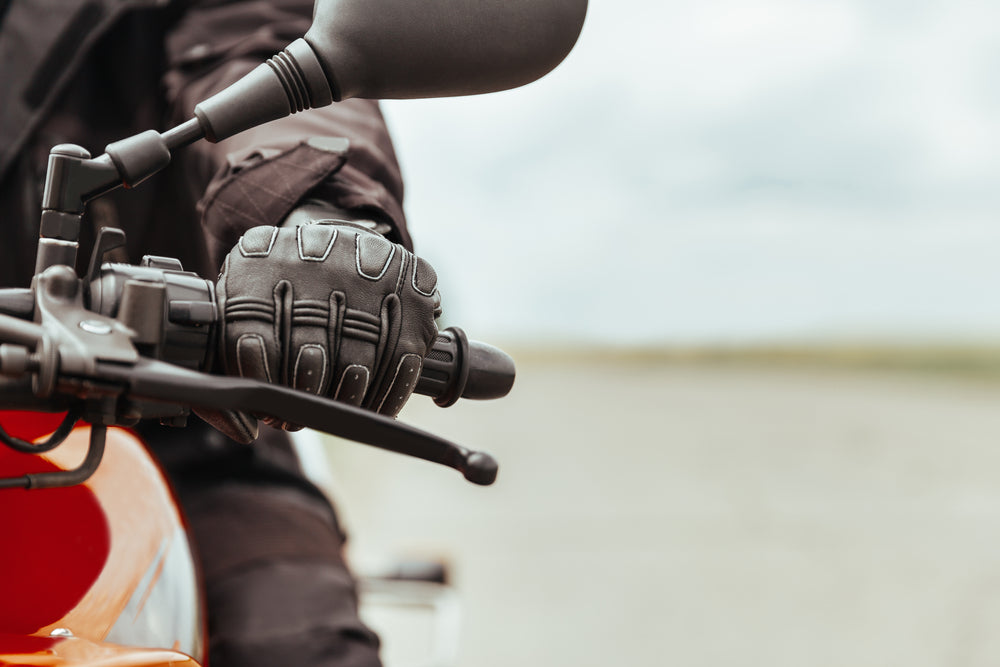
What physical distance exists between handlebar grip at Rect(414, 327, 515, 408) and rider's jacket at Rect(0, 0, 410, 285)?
36 centimetres

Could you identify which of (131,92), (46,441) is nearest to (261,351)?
(46,441)

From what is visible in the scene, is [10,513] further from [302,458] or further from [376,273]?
[302,458]

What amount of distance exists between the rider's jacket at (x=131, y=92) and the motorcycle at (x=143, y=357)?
0.37 m

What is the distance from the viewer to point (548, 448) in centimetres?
907

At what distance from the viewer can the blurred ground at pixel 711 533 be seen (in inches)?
177

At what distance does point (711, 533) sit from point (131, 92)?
17.0 feet

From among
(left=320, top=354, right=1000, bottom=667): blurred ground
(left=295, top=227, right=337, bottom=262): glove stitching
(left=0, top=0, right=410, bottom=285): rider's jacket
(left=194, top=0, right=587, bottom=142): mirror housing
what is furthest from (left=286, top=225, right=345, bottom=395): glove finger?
(left=320, top=354, right=1000, bottom=667): blurred ground

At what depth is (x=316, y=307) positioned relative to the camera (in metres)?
0.76

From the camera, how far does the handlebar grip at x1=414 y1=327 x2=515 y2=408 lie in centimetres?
89

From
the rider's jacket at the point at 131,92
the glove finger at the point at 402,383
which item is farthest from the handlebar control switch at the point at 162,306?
the rider's jacket at the point at 131,92

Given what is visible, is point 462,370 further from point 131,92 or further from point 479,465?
point 131,92

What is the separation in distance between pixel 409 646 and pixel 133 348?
7.02ft

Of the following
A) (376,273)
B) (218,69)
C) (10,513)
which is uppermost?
(218,69)

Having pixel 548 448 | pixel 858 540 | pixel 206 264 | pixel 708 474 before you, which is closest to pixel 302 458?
pixel 206 264
